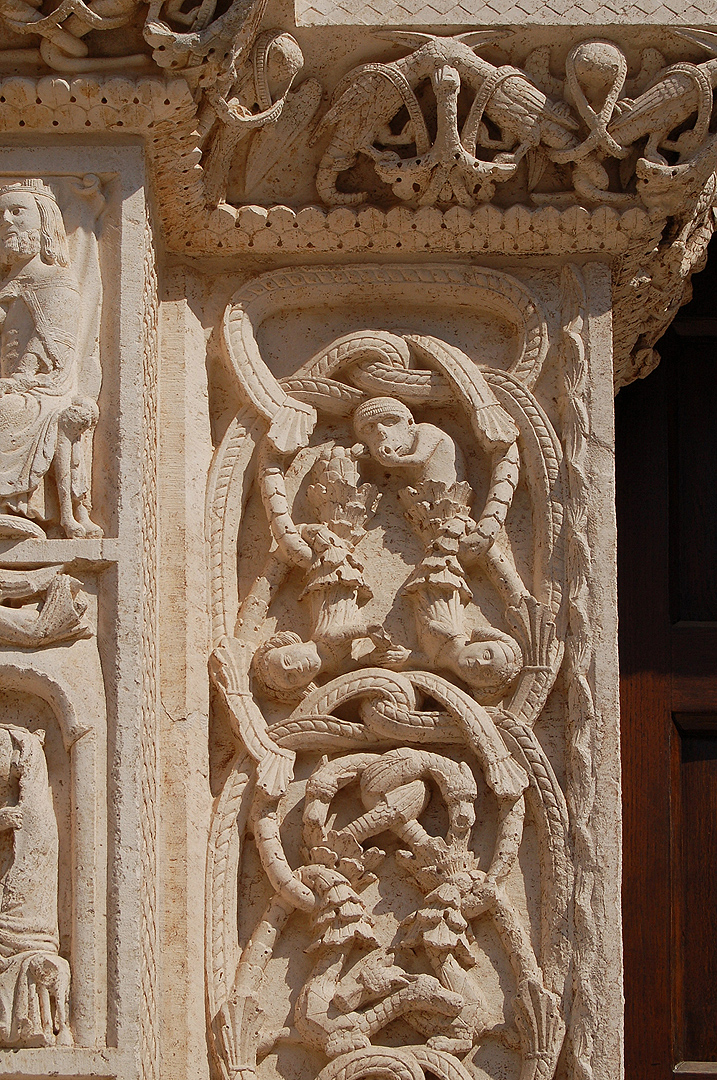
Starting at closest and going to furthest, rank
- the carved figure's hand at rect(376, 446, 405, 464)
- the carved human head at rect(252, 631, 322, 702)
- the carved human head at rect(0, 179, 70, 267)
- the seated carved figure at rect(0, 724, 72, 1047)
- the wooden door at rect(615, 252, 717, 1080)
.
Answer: the seated carved figure at rect(0, 724, 72, 1047), the carved human head at rect(0, 179, 70, 267), the carved human head at rect(252, 631, 322, 702), the carved figure's hand at rect(376, 446, 405, 464), the wooden door at rect(615, 252, 717, 1080)

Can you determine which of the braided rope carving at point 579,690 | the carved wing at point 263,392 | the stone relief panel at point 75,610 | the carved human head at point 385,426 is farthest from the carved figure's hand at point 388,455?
the stone relief panel at point 75,610

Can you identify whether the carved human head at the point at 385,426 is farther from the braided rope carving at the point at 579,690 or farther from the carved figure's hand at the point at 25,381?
the carved figure's hand at the point at 25,381

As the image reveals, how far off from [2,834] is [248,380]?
1.01 meters

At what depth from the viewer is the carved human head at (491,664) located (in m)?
2.92

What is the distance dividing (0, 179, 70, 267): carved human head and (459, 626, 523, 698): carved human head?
1058 mm

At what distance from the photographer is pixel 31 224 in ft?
9.16

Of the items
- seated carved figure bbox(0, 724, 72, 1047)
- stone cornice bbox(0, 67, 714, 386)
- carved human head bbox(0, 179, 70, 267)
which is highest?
stone cornice bbox(0, 67, 714, 386)

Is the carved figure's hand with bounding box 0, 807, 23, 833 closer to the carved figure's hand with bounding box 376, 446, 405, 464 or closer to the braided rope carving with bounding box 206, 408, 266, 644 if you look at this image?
the braided rope carving with bounding box 206, 408, 266, 644

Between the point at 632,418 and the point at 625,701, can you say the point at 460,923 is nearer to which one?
the point at 625,701

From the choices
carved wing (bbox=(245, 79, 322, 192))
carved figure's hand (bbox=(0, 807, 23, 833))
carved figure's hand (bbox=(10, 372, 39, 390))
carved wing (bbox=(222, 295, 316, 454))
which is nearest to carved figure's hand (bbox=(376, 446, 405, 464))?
carved wing (bbox=(222, 295, 316, 454))

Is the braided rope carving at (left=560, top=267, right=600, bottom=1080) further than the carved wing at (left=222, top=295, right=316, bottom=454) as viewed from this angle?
No

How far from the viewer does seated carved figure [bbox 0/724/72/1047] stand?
2.53m

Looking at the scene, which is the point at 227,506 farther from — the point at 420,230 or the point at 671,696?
the point at 671,696

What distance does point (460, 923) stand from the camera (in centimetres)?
282
